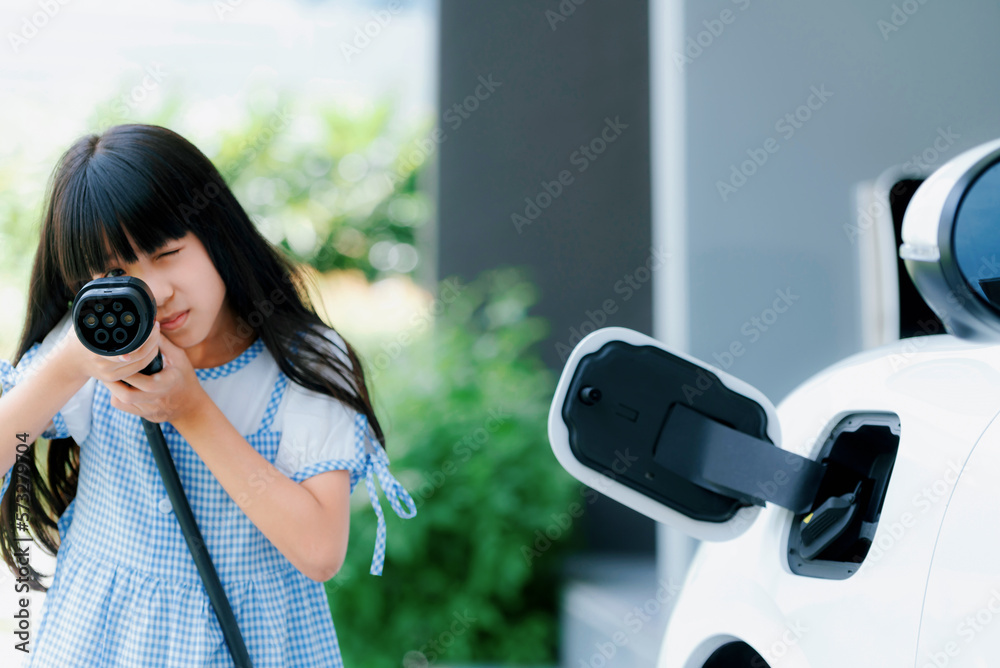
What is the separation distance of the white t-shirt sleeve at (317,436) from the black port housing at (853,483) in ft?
2.06

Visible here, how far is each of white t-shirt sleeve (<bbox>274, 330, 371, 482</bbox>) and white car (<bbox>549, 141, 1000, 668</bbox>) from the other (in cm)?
34

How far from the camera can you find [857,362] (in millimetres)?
1240

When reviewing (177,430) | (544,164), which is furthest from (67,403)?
(544,164)

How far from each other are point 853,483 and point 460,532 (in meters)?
2.50

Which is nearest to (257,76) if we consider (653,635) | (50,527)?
(653,635)

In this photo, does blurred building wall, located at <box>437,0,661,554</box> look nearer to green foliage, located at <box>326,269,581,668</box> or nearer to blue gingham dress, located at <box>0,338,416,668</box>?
green foliage, located at <box>326,269,581,668</box>

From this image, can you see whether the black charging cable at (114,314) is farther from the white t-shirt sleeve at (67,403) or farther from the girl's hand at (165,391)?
the white t-shirt sleeve at (67,403)

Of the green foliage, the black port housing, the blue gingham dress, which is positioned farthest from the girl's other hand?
the green foliage

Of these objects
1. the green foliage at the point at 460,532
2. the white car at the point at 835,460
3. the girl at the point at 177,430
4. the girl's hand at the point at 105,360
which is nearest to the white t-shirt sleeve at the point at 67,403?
the girl at the point at 177,430

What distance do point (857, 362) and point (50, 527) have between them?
1.24m

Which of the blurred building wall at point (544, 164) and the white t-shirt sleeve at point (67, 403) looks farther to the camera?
the blurred building wall at point (544, 164)

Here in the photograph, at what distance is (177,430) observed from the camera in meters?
1.28

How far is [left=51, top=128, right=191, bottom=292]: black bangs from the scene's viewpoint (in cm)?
116

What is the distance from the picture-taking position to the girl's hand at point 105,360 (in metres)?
1.10
